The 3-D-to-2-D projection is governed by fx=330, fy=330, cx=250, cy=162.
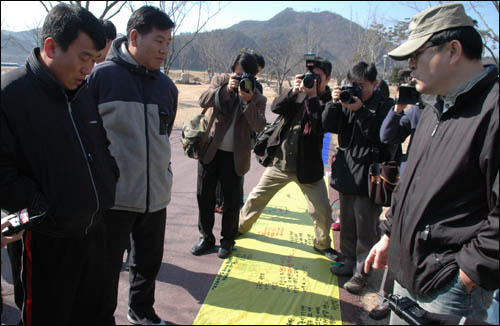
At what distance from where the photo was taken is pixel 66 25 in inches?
54.9

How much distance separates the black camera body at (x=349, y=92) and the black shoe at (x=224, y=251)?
5.40 ft

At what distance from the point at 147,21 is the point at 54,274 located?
1.42m

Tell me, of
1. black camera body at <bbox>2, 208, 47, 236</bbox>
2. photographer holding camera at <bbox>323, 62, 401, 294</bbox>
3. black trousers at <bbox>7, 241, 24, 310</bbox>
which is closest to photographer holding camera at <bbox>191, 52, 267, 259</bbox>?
photographer holding camera at <bbox>323, 62, 401, 294</bbox>

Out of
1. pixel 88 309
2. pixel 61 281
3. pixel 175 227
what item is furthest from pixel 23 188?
pixel 175 227

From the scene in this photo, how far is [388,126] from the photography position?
2.23 m

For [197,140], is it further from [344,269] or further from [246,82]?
[344,269]

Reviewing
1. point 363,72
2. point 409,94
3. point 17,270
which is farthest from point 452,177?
point 17,270

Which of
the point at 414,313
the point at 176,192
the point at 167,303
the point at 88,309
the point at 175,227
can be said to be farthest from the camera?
the point at 176,192

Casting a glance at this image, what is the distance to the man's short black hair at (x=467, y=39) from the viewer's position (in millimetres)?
1220

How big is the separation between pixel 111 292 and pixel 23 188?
0.79 metres

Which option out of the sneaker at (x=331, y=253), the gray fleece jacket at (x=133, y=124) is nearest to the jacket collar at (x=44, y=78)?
the gray fleece jacket at (x=133, y=124)

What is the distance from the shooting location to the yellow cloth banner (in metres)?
2.32

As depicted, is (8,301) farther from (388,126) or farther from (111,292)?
(388,126)

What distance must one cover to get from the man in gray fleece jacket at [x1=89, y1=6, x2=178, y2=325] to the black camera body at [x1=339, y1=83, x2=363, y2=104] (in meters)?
1.23
